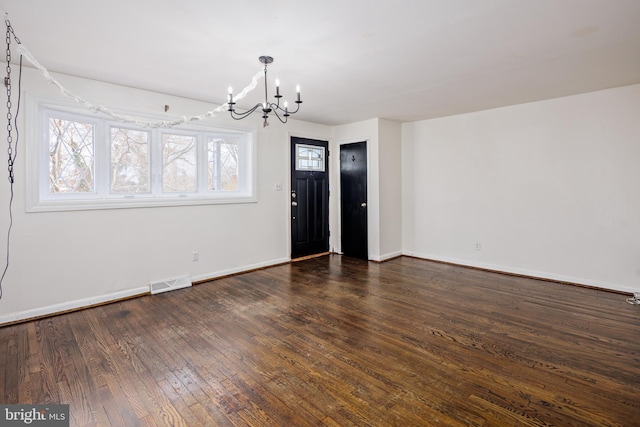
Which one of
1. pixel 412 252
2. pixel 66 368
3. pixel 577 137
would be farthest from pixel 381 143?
pixel 66 368

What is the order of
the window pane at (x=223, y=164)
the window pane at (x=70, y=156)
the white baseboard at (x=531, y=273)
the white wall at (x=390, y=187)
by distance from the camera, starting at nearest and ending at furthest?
the window pane at (x=70, y=156)
the white baseboard at (x=531, y=273)
the window pane at (x=223, y=164)
the white wall at (x=390, y=187)

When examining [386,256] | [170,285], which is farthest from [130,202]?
[386,256]

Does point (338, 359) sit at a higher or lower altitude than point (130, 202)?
lower

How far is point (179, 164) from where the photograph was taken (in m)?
4.33

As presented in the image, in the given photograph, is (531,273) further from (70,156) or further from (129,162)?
(70,156)

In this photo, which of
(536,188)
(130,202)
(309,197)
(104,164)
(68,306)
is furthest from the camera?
(309,197)

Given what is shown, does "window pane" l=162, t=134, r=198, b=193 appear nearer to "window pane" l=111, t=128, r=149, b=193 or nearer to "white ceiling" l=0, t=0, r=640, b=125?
"window pane" l=111, t=128, r=149, b=193

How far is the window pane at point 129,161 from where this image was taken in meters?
3.79

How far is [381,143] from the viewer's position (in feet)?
17.9

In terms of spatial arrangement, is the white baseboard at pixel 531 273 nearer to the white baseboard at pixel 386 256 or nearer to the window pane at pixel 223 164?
the white baseboard at pixel 386 256

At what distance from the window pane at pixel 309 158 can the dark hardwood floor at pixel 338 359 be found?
8.12 ft

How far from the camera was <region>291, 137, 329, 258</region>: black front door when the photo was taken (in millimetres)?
5555

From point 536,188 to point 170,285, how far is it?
16.3ft

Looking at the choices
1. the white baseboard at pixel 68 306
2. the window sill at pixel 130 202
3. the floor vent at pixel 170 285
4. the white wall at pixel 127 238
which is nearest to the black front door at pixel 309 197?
the white wall at pixel 127 238
